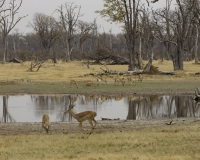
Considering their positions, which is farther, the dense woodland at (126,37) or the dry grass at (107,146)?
the dense woodland at (126,37)

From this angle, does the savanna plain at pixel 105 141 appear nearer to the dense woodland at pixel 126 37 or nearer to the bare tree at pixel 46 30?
the dense woodland at pixel 126 37

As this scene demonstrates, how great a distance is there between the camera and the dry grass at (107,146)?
8.87 m

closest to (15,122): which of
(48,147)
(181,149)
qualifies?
(48,147)

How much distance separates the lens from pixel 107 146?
10141mm

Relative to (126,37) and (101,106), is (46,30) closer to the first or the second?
(126,37)

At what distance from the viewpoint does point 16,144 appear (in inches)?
412

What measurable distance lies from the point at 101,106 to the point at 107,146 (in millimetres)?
10474

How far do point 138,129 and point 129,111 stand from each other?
17.4 feet

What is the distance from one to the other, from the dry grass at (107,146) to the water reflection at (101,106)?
5.47m

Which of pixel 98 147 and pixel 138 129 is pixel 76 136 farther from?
pixel 138 129

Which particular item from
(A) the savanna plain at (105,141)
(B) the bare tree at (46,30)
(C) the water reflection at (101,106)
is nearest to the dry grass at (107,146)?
(A) the savanna plain at (105,141)

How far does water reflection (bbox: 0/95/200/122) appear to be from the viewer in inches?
698

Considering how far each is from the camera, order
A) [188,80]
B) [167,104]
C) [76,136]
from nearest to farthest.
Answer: [76,136], [167,104], [188,80]

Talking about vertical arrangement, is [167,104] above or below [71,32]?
below
